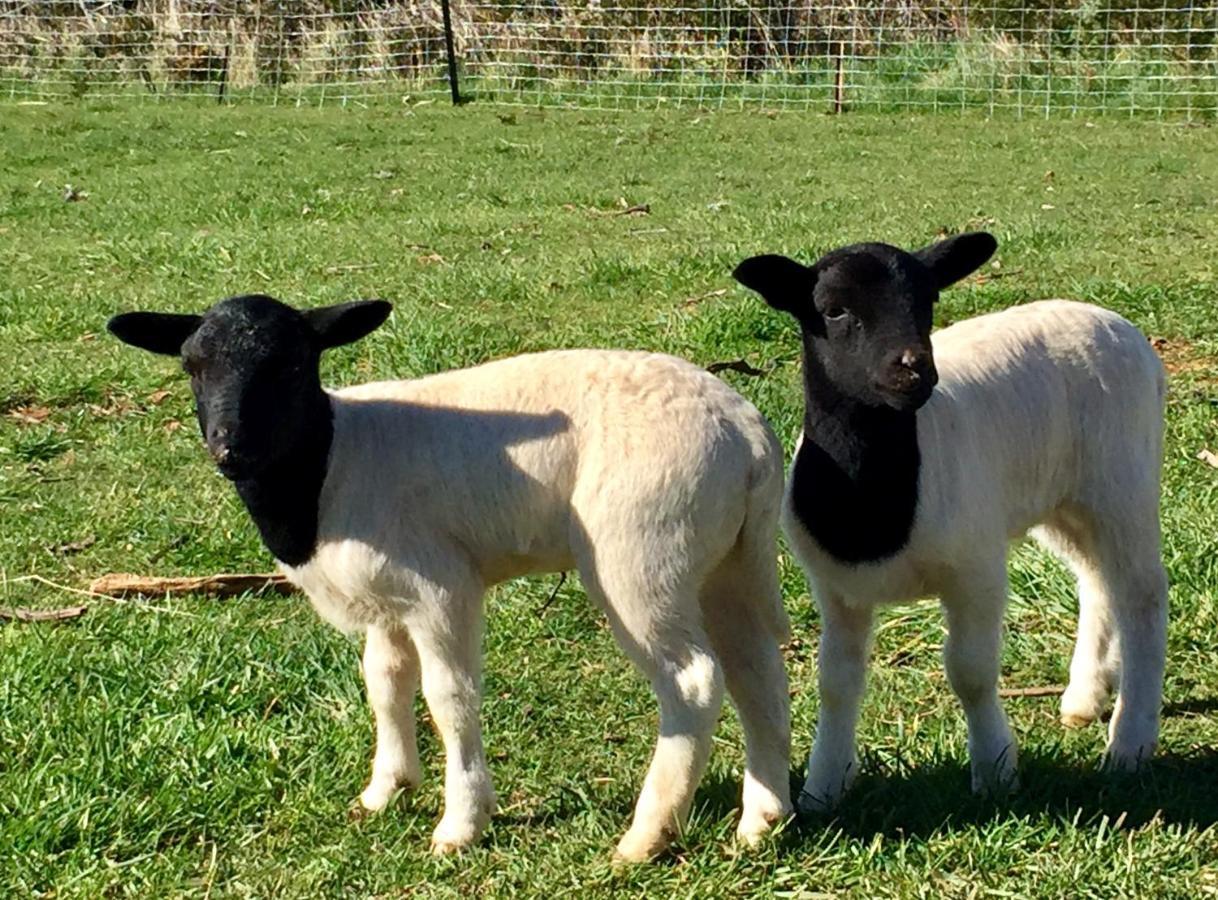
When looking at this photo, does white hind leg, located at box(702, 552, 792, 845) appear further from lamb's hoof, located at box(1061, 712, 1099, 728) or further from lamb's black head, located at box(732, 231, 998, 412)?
lamb's hoof, located at box(1061, 712, 1099, 728)

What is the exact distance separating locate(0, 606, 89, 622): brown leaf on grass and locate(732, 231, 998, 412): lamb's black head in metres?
2.88

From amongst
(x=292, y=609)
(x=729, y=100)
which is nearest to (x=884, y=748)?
(x=292, y=609)

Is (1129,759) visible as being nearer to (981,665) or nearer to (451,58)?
(981,665)

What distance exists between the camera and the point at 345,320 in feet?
12.6

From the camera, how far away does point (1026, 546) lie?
5523 mm

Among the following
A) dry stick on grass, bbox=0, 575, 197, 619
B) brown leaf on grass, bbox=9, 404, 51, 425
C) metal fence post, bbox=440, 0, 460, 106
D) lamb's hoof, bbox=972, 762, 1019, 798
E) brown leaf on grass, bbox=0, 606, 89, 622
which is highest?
metal fence post, bbox=440, 0, 460, 106

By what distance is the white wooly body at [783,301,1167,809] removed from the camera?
3.81m

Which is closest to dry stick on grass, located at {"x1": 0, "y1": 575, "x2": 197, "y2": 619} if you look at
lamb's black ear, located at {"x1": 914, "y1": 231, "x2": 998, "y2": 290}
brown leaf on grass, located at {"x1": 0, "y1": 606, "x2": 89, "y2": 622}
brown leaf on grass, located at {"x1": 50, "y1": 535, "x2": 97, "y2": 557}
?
brown leaf on grass, located at {"x1": 0, "y1": 606, "x2": 89, "y2": 622}

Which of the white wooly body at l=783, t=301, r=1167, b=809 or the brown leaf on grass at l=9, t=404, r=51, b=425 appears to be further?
the brown leaf on grass at l=9, t=404, r=51, b=425

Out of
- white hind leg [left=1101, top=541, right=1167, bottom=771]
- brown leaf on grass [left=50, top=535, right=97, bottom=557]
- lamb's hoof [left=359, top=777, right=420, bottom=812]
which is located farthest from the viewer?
brown leaf on grass [left=50, top=535, right=97, bottom=557]

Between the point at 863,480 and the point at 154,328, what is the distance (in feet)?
5.99

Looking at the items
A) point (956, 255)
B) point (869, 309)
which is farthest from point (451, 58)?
point (869, 309)

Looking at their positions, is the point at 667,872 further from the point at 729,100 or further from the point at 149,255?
the point at 729,100

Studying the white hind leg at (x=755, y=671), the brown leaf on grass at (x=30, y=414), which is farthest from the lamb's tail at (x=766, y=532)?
the brown leaf on grass at (x=30, y=414)
